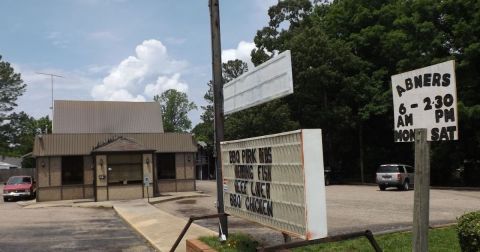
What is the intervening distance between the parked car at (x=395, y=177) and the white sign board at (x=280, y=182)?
25684 mm

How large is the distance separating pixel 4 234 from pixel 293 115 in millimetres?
36247

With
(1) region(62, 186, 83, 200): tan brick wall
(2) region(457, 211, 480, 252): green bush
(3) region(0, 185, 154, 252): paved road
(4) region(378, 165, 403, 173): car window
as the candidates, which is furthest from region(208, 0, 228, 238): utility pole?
(1) region(62, 186, 83, 200): tan brick wall

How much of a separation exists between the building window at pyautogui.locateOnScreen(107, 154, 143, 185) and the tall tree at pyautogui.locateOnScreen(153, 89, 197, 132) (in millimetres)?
89245

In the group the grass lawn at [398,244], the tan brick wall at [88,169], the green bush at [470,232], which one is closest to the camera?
the green bush at [470,232]

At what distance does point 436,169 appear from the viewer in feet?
136

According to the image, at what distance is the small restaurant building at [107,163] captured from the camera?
1278 inches

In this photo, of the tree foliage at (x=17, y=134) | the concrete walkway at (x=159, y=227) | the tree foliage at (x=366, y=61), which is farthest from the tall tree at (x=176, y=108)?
the concrete walkway at (x=159, y=227)

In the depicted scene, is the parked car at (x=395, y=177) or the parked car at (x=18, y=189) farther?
the parked car at (x=18, y=189)

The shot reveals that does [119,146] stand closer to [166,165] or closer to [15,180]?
[166,165]

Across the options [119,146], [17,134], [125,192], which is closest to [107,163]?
[119,146]

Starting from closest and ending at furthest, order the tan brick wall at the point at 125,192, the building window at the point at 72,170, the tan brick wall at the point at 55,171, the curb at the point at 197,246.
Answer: the curb at the point at 197,246
the tan brick wall at the point at 125,192
the tan brick wall at the point at 55,171
the building window at the point at 72,170

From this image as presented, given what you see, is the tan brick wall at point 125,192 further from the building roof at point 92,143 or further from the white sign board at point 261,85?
the white sign board at point 261,85

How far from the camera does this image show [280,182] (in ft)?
25.2

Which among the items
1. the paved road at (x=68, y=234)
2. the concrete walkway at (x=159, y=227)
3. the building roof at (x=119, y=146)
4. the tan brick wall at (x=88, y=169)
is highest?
the building roof at (x=119, y=146)
